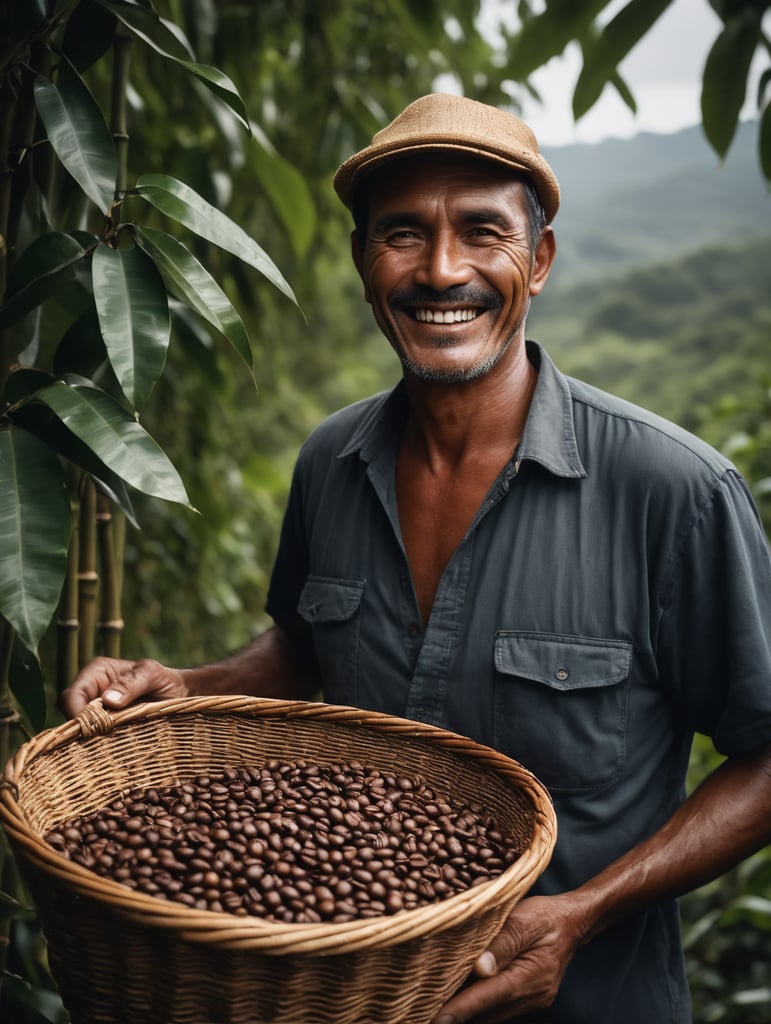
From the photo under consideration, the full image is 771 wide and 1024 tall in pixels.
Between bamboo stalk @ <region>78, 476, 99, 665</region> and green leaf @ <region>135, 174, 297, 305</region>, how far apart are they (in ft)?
1.49

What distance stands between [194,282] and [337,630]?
26.0 inches

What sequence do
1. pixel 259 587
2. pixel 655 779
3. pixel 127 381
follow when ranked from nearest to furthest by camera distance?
1. pixel 127 381
2. pixel 655 779
3. pixel 259 587

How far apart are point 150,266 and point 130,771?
74 cm

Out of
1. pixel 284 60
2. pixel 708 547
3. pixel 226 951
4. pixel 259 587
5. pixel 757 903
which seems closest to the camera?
pixel 226 951

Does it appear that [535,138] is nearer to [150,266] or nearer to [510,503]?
[510,503]

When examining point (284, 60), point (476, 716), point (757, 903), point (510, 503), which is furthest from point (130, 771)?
point (284, 60)

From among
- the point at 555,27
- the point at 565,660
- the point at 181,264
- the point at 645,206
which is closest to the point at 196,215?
the point at 181,264

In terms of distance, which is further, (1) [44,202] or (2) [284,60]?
(2) [284,60]

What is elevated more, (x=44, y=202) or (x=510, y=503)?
(x=44, y=202)

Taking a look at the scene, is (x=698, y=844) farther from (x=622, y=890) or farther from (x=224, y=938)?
(x=224, y=938)

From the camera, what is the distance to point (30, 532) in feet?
3.95

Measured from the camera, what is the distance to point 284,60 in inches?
126

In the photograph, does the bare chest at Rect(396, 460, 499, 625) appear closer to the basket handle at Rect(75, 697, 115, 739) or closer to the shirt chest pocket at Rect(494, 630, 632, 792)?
the shirt chest pocket at Rect(494, 630, 632, 792)

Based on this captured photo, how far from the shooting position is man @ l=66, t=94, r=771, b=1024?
145 cm
